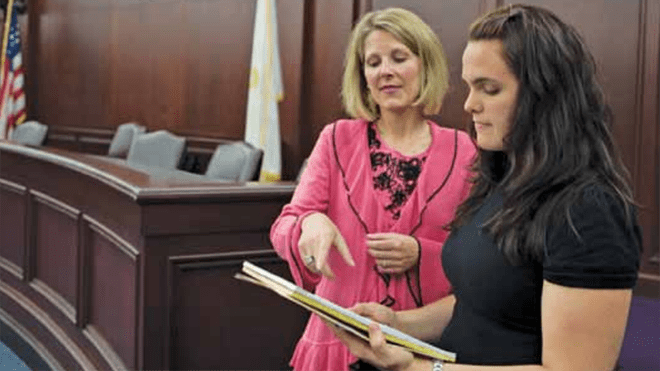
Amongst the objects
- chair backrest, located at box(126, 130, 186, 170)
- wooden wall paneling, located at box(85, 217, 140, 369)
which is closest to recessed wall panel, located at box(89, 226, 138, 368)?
wooden wall paneling, located at box(85, 217, 140, 369)

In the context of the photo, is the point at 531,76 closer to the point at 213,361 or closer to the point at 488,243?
the point at 488,243

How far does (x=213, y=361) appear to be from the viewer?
2.67 m

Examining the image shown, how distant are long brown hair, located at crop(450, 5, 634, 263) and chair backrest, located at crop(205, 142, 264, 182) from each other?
112 inches

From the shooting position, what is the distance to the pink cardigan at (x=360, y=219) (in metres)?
1.58

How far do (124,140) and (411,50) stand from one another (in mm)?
5190

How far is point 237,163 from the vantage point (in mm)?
4051

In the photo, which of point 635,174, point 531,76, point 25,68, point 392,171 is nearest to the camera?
point 531,76

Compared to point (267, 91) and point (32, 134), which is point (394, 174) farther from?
point (32, 134)

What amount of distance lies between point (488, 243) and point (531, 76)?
0.24 meters

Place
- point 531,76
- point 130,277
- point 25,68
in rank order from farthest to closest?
1. point 25,68
2. point 130,277
3. point 531,76

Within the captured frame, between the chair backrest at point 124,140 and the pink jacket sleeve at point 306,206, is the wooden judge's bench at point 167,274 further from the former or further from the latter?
the chair backrest at point 124,140

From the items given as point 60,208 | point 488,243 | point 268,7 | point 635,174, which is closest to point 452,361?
point 488,243

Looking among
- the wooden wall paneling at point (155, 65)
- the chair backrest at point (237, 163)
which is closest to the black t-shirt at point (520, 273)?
the chair backrest at point (237, 163)

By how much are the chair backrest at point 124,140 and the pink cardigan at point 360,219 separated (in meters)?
5.04
